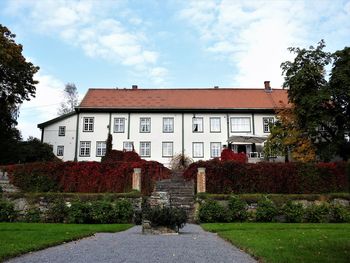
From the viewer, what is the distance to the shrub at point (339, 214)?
19.2m

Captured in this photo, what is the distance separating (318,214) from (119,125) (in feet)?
82.5

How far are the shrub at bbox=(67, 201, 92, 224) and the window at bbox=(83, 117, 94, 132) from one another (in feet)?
71.6

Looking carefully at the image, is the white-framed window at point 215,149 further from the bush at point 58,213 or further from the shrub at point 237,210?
the bush at point 58,213

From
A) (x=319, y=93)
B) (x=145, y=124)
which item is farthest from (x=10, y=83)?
(x=319, y=93)

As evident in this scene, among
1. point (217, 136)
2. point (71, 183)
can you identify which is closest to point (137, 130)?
point (217, 136)

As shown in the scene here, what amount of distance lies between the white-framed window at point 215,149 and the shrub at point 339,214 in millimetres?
20488

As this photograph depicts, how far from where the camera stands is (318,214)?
63.5 feet

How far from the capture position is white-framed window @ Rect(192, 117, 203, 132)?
40344 millimetres

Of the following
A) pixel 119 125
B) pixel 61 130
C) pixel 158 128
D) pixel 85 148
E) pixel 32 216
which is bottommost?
pixel 32 216

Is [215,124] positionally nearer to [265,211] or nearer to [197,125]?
[197,125]

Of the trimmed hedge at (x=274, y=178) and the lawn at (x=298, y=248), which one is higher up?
the trimmed hedge at (x=274, y=178)

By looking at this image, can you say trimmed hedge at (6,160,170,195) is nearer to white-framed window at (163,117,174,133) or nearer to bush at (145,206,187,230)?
bush at (145,206,187,230)

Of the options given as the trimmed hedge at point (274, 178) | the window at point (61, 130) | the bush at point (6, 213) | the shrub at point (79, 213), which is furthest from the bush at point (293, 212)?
the window at point (61, 130)

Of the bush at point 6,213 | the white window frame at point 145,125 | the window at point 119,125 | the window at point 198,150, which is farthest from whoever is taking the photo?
the white window frame at point 145,125
